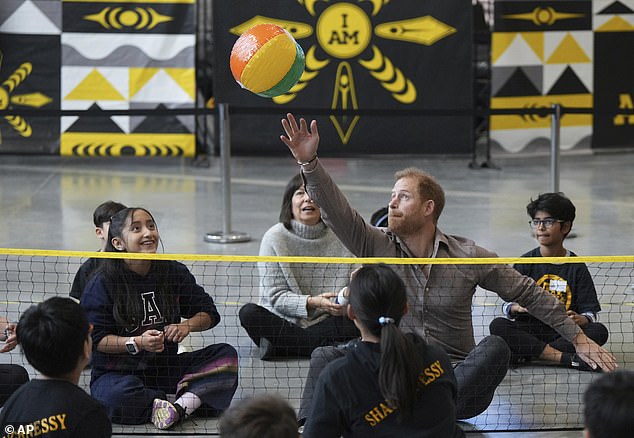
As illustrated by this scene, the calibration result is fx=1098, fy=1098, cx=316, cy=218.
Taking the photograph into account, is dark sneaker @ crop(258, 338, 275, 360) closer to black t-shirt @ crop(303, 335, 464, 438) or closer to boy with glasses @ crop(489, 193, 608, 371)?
boy with glasses @ crop(489, 193, 608, 371)

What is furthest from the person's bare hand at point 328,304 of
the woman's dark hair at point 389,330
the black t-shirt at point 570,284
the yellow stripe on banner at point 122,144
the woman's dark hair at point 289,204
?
the yellow stripe on banner at point 122,144

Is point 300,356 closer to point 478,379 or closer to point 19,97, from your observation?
point 478,379

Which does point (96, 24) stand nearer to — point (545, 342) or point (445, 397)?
point (545, 342)

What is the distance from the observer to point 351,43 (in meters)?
14.1

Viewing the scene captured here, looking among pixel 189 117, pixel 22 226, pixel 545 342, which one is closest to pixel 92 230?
pixel 22 226

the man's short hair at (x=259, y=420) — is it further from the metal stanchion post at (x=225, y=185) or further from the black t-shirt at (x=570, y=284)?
the metal stanchion post at (x=225, y=185)

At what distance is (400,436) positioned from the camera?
4023mm

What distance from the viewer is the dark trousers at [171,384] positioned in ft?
18.5

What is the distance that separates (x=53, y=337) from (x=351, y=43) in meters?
10.6

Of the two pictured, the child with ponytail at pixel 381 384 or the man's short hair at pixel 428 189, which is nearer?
the child with ponytail at pixel 381 384

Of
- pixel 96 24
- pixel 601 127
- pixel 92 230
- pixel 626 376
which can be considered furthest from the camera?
pixel 601 127

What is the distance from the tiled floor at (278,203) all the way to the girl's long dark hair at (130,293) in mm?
593

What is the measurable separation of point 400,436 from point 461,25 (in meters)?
10.8

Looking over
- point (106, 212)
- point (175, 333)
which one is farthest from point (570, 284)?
point (106, 212)
